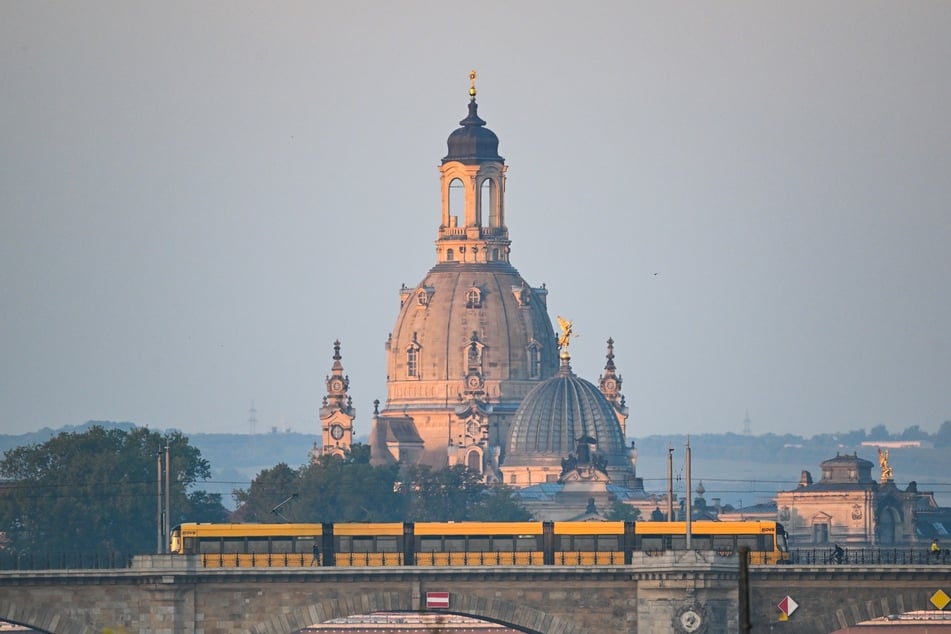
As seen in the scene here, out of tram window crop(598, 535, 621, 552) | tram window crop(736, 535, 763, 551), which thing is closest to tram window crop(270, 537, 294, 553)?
tram window crop(598, 535, 621, 552)

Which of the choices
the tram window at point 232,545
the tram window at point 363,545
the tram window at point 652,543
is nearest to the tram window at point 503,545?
the tram window at point 363,545

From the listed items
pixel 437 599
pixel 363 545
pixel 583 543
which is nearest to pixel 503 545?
pixel 583 543

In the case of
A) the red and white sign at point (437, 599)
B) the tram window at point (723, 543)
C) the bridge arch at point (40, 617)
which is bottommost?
the bridge arch at point (40, 617)

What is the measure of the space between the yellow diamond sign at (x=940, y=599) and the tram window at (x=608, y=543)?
14168mm

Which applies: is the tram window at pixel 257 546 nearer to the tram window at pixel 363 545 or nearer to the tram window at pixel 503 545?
the tram window at pixel 363 545

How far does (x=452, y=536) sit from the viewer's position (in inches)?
6309

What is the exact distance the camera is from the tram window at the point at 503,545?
15988cm

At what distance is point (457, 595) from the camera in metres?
156

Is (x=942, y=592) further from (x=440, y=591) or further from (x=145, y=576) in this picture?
(x=145, y=576)

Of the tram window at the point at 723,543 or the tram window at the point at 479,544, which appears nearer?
the tram window at the point at 723,543

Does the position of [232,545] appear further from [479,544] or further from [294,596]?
[479,544]

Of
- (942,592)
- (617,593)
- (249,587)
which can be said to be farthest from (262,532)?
(942,592)

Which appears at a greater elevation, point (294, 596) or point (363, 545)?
point (363, 545)

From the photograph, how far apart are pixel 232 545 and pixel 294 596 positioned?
5.17 m
